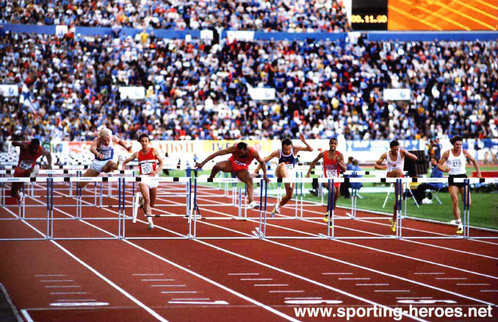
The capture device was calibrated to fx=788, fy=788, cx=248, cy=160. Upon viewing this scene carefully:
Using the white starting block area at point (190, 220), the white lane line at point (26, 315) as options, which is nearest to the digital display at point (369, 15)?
the white starting block area at point (190, 220)

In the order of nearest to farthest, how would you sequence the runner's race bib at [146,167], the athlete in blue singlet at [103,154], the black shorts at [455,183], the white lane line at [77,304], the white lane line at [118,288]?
the white lane line at [118,288] → the white lane line at [77,304] → the black shorts at [455,183] → the runner's race bib at [146,167] → the athlete in blue singlet at [103,154]

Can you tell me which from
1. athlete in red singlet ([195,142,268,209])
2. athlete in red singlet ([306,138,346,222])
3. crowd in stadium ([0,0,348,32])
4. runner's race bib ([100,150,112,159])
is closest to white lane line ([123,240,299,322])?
athlete in red singlet ([195,142,268,209])

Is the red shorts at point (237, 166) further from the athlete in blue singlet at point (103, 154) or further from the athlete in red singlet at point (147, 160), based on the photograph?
the athlete in blue singlet at point (103, 154)

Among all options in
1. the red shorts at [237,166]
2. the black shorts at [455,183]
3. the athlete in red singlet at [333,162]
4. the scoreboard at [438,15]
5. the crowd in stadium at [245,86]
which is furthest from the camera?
the scoreboard at [438,15]

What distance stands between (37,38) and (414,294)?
36.4 meters

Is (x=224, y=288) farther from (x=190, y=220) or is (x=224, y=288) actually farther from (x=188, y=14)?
(x=188, y=14)

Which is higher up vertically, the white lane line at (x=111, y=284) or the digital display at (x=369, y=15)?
the digital display at (x=369, y=15)

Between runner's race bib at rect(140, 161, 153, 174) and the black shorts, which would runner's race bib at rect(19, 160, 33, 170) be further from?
the black shorts

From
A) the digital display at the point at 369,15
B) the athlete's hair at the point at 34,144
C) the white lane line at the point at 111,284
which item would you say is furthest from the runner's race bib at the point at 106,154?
the digital display at the point at 369,15

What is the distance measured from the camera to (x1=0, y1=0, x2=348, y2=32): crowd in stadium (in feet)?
141

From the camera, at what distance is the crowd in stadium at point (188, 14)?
141 ft

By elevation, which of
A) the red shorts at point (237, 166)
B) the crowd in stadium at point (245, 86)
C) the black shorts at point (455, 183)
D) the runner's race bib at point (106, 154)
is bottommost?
the black shorts at point (455, 183)

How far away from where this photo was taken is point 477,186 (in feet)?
82.3

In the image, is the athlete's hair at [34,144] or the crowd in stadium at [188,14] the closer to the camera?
the athlete's hair at [34,144]
